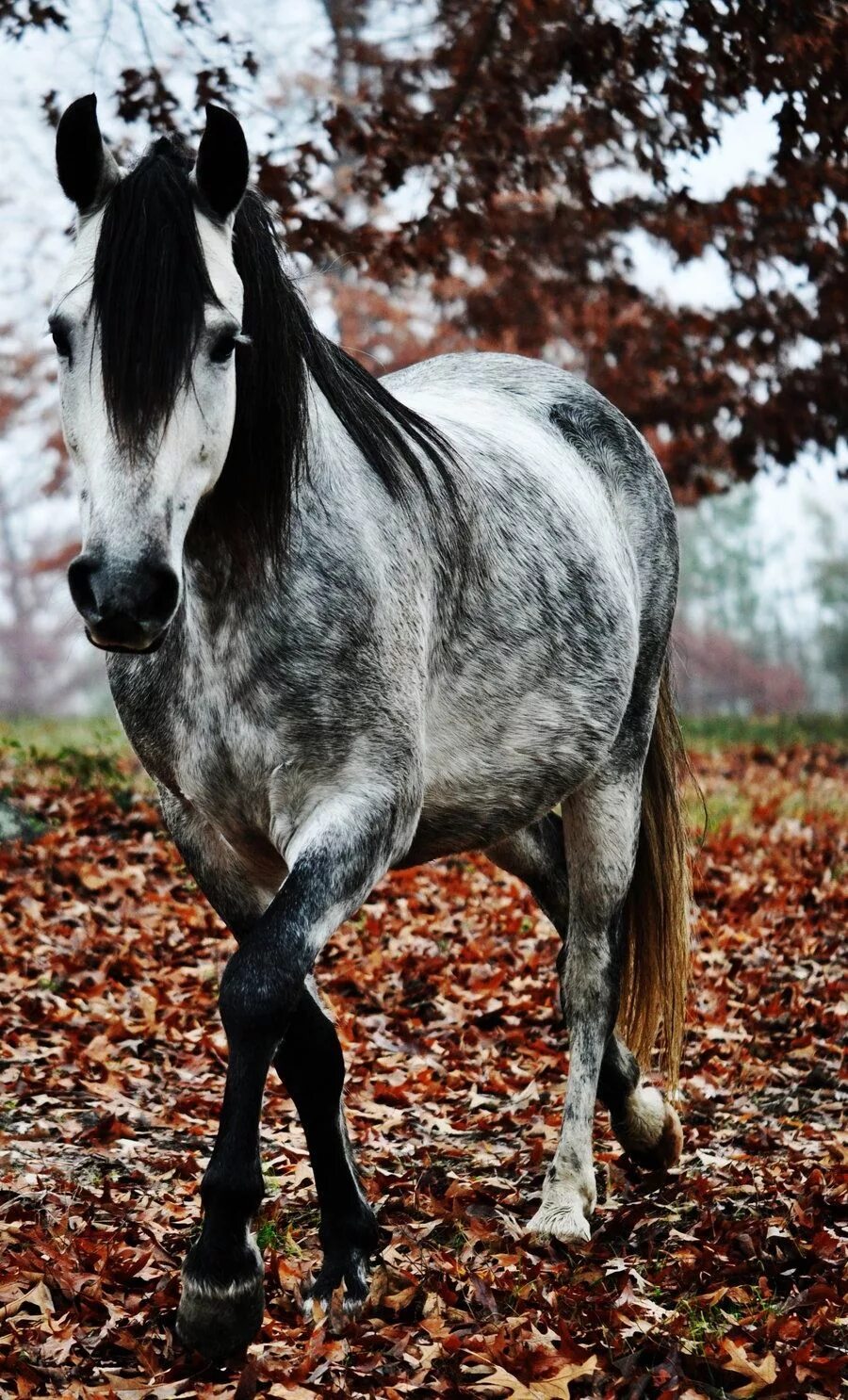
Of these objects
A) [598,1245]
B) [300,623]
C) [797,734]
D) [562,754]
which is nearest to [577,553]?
[562,754]

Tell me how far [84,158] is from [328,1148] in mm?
2263

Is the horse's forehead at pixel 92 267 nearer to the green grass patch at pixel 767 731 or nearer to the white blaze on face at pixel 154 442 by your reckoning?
the white blaze on face at pixel 154 442

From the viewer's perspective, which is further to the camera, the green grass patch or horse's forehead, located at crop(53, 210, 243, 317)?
the green grass patch

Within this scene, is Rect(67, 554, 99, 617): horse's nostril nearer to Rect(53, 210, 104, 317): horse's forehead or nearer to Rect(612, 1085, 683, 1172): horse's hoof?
Rect(53, 210, 104, 317): horse's forehead

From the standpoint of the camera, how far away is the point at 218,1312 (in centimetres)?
258

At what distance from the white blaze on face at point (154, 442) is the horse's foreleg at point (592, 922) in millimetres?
2110

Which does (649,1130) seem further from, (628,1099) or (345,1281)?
(345,1281)

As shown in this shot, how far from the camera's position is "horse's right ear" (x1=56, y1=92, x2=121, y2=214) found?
2584mm

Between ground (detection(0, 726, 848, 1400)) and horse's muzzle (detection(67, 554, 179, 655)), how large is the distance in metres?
1.50

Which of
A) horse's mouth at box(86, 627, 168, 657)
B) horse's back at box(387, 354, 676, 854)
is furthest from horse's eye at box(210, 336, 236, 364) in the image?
horse's back at box(387, 354, 676, 854)

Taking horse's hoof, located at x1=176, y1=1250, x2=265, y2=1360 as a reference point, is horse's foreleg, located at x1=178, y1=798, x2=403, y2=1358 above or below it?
above

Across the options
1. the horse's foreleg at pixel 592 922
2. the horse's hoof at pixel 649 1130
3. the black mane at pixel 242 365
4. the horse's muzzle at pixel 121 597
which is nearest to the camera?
the horse's muzzle at pixel 121 597

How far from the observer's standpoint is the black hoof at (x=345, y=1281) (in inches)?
123

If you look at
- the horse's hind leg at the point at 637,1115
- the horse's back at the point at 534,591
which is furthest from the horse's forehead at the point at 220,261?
the horse's hind leg at the point at 637,1115
